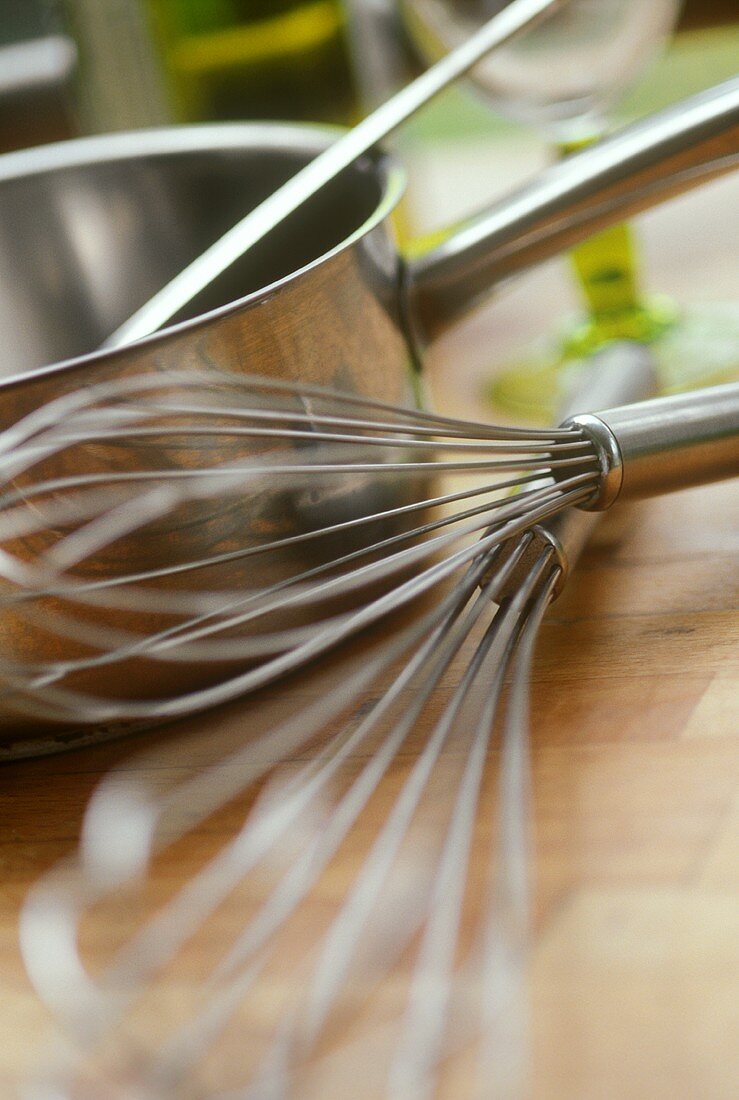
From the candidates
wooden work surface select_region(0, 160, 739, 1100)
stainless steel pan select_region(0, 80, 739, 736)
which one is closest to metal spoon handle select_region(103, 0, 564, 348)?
stainless steel pan select_region(0, 80, 739, 736)

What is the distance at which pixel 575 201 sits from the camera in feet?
1.16

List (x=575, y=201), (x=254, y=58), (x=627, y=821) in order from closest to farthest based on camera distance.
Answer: (x=627, y=821) < (x=575, y=201) < (x=254, y=58)

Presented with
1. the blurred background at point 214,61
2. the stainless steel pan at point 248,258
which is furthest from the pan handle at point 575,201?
the blurred background at point 214,61

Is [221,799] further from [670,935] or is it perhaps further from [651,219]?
[651,219]

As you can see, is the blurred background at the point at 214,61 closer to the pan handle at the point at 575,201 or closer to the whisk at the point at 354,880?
the pan handle at the point at 575,201

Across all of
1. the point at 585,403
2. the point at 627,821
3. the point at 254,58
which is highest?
the point at 254,58

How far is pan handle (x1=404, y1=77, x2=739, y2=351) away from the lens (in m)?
0.35

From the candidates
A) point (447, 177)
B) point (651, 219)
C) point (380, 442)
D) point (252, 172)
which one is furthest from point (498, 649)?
point (447, 177)

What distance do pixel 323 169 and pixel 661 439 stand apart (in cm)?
13

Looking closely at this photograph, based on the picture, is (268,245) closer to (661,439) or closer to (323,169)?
(323,169)

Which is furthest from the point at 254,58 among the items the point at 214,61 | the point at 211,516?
the point at 211,516

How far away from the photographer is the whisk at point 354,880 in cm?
21

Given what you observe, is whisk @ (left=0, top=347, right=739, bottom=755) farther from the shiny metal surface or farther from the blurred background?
the blurred background

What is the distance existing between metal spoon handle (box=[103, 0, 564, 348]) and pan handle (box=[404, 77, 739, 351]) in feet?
0.12
